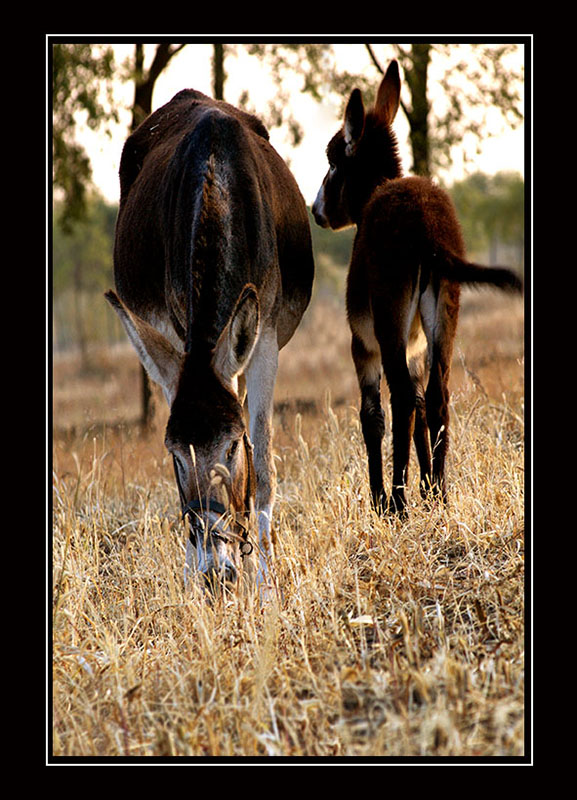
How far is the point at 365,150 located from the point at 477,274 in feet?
6.59

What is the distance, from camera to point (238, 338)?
4.13m

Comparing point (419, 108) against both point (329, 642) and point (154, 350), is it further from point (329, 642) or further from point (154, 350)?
point (329, 642)

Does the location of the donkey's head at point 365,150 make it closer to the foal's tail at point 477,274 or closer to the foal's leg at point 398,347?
the foal's leg at point 398,347

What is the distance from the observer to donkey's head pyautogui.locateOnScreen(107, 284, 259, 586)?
3943mm

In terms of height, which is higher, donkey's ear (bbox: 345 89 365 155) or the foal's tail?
donkey's ear (bbox: 345 89 365 155)

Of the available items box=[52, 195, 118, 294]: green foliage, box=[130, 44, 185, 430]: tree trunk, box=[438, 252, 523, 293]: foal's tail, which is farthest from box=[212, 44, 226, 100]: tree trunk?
box=[52, 195, 118, 294]: green foliage

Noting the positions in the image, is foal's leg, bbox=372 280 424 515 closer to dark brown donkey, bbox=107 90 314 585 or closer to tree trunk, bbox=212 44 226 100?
dark brown donkey, bbox=107 90 314 585

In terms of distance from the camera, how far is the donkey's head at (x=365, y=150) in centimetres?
599

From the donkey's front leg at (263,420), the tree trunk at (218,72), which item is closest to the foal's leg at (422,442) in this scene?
the donkey's front leg at (263,420)

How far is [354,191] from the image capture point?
6.14 meters

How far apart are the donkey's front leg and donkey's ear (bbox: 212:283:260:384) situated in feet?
3.46

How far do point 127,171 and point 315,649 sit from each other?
4978 mm

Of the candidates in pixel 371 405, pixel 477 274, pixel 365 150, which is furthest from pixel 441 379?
pixel 365 150
